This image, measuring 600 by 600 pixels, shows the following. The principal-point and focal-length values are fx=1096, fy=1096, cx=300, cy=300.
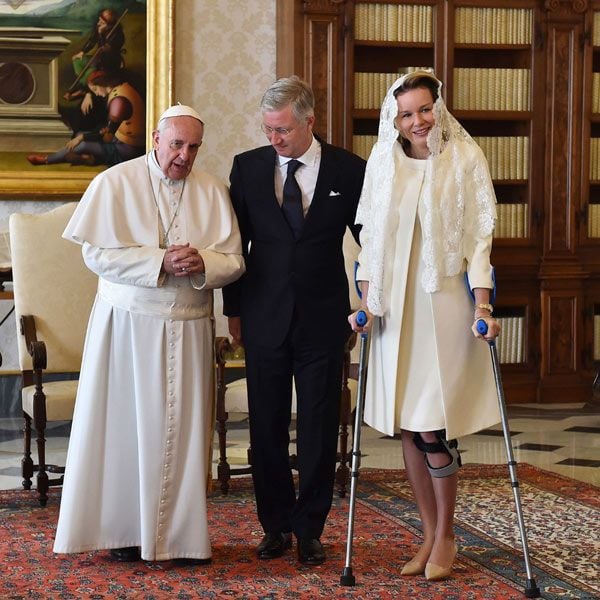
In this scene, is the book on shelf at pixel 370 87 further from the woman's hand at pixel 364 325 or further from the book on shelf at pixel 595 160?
the woman's hand at pixel 364 325

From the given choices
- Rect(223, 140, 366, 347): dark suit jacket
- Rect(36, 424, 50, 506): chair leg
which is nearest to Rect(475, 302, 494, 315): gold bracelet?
Rect(223, 140, 366, 347): dark suit jacket

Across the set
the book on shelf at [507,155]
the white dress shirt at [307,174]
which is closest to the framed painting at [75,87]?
the book on shelf at [507,155]

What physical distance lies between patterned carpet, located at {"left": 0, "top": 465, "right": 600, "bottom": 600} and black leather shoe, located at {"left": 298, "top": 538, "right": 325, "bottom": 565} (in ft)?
0.15

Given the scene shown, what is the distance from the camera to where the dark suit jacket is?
12.3 ft

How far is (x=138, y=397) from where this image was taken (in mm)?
3709

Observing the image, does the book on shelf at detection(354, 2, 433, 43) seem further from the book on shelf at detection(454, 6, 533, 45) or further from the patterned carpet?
the patterned carpet

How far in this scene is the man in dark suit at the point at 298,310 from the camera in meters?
3.77

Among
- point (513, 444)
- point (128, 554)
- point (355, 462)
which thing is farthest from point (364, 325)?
point (513, 444)

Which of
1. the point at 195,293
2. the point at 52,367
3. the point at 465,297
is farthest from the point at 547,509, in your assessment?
Result: the point at 52,367

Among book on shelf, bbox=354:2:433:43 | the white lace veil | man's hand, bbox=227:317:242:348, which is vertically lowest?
man's hand, bbox=227:317:242:348

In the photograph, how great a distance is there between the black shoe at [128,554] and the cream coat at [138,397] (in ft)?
0.25

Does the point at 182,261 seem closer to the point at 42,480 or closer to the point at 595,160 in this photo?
the point at 42,480

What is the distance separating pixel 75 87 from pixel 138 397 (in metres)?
3.83

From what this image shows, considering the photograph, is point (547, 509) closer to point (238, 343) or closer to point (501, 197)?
point (238, 343)
